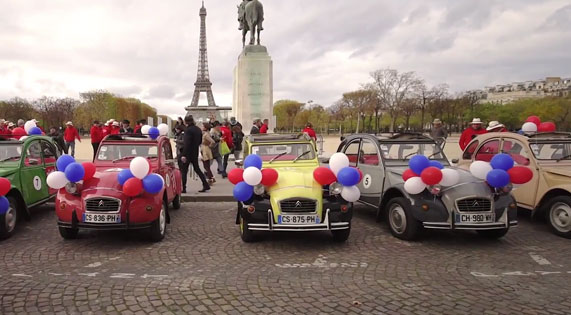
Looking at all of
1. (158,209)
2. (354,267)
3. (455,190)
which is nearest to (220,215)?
(158,209)

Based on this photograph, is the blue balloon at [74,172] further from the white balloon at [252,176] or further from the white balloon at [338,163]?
the white balloon at [338,163]

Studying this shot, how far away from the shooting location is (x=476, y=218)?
574cm

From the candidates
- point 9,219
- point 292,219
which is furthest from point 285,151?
point 9,219

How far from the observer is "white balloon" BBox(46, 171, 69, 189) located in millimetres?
5645

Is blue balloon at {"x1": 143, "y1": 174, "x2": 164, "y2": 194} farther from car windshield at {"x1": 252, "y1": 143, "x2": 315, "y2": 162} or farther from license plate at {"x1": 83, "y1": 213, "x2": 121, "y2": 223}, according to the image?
car windshield at {"x1": 252, "y1": 143, "x2": 315, "y2": 162}

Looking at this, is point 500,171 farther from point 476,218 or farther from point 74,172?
point 74,172

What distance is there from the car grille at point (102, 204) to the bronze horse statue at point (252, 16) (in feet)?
61.8

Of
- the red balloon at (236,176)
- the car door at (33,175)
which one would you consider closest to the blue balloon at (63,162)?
the car door at (33,175)

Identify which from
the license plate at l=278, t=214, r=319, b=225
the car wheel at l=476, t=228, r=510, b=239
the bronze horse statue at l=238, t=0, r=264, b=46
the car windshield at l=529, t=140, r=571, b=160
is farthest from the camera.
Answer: the bronze horse statue at l=238, t=0, r=264, b=46

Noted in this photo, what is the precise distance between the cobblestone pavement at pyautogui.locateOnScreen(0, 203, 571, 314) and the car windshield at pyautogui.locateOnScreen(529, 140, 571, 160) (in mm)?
1361

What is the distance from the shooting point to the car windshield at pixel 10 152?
698 cm

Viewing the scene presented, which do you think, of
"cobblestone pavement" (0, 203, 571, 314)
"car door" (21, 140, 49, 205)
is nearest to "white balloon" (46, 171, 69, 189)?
"cobblestone pavement" (0, 203, 571, 314)

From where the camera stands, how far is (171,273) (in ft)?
15.7

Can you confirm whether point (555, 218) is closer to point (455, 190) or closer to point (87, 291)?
point (455, 190)
